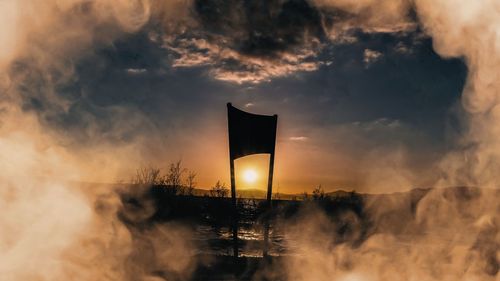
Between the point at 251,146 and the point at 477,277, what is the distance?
4746 mm

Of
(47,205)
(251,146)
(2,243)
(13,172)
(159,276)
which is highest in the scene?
(251,146)

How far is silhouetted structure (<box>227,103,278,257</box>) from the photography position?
6887 mm

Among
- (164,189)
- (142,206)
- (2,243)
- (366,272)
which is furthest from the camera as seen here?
(164,189)

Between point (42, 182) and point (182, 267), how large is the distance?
9.29 feet

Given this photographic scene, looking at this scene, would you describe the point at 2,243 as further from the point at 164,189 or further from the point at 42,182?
the point at 164,189

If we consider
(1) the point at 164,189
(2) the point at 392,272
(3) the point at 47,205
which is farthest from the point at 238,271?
(1) the point at 164,189

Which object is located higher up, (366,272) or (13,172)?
(13,172)

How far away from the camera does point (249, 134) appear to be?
7.04m

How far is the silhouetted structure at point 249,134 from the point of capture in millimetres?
6887

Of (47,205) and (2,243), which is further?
(47,205)

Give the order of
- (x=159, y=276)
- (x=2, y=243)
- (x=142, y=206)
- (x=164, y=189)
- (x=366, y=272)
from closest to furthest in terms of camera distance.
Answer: (x=2, y=243) < (x=159, y=276) < (x=366, y=272) < (x=142, y=206) < (x=164, y=189)

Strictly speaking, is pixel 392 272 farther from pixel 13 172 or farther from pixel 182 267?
pixel 13 172

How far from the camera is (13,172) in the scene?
702 cm

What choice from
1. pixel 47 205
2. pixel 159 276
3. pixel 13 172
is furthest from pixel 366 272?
pixel 13 172
